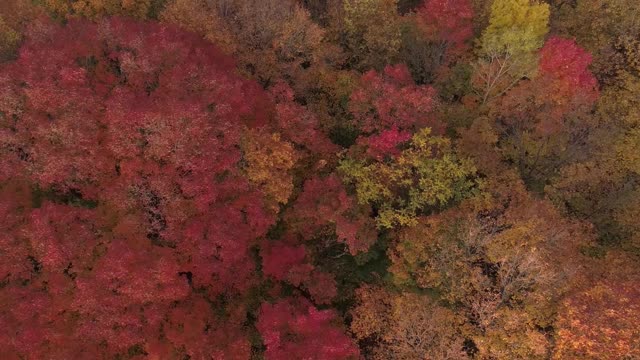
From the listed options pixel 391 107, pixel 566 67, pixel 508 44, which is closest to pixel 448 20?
pixel 508 44

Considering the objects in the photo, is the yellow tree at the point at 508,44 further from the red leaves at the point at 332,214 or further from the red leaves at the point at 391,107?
the red leaves at the point at 332,214

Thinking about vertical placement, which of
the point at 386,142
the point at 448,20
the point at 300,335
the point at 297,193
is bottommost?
the point at 300,335

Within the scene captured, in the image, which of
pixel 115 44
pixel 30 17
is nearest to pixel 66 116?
pixel 115 44

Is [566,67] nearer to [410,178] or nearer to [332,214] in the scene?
[410,178]

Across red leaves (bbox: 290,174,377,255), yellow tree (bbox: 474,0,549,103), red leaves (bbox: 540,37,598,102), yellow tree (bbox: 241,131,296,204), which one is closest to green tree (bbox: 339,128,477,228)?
red leaves (bbox: 290,174,377,255)

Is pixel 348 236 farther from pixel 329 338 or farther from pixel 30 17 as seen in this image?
pixel 30 17

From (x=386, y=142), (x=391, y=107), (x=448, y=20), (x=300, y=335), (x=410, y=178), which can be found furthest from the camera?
(x=448, y=20)

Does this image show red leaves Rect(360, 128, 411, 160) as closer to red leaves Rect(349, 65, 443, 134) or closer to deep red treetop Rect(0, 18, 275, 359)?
red leaves Rect(349, 65, 443, 134)
